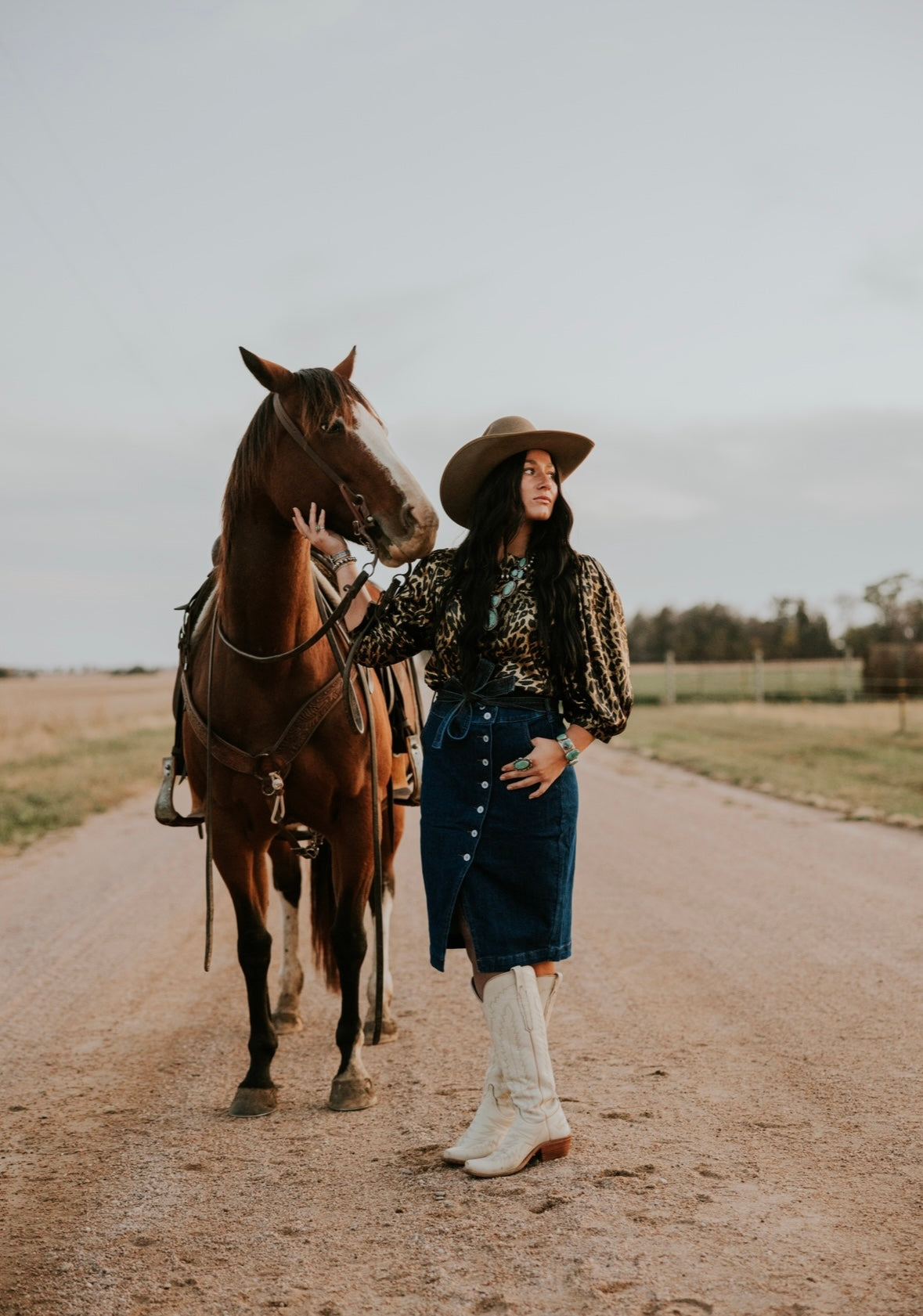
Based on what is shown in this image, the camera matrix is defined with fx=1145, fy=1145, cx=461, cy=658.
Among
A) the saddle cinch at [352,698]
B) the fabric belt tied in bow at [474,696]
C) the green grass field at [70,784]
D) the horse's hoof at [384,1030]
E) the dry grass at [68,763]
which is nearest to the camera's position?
the fabric belt tied in bow at [474,696]

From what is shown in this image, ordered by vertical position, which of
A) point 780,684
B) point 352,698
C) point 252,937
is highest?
point 352,698

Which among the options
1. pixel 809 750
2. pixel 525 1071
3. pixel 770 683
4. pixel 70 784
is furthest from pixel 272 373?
pixel 770 683

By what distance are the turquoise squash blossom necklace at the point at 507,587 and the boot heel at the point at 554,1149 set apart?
145 centimetres

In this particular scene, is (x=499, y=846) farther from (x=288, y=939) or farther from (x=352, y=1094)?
(x=288, y=939)

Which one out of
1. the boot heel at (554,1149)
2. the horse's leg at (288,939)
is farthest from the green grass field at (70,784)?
the boot heel at (554,1149)

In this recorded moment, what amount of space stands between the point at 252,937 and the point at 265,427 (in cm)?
183

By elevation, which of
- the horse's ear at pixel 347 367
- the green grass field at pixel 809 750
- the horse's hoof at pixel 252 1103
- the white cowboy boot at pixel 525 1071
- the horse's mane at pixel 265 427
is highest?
the horse's ear at pixel 347 367

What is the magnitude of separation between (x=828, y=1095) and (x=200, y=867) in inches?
266

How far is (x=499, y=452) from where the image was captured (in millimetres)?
3373

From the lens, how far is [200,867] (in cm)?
956

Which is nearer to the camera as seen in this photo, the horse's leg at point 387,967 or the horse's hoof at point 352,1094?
the horse's hoof at point 352,1094

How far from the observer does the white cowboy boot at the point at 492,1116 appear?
3238 mm

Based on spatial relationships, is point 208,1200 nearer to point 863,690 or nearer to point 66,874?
point 66,874

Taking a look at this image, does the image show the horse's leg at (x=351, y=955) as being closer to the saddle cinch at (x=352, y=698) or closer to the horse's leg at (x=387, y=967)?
the horse's leg at (x=387, y=967)
